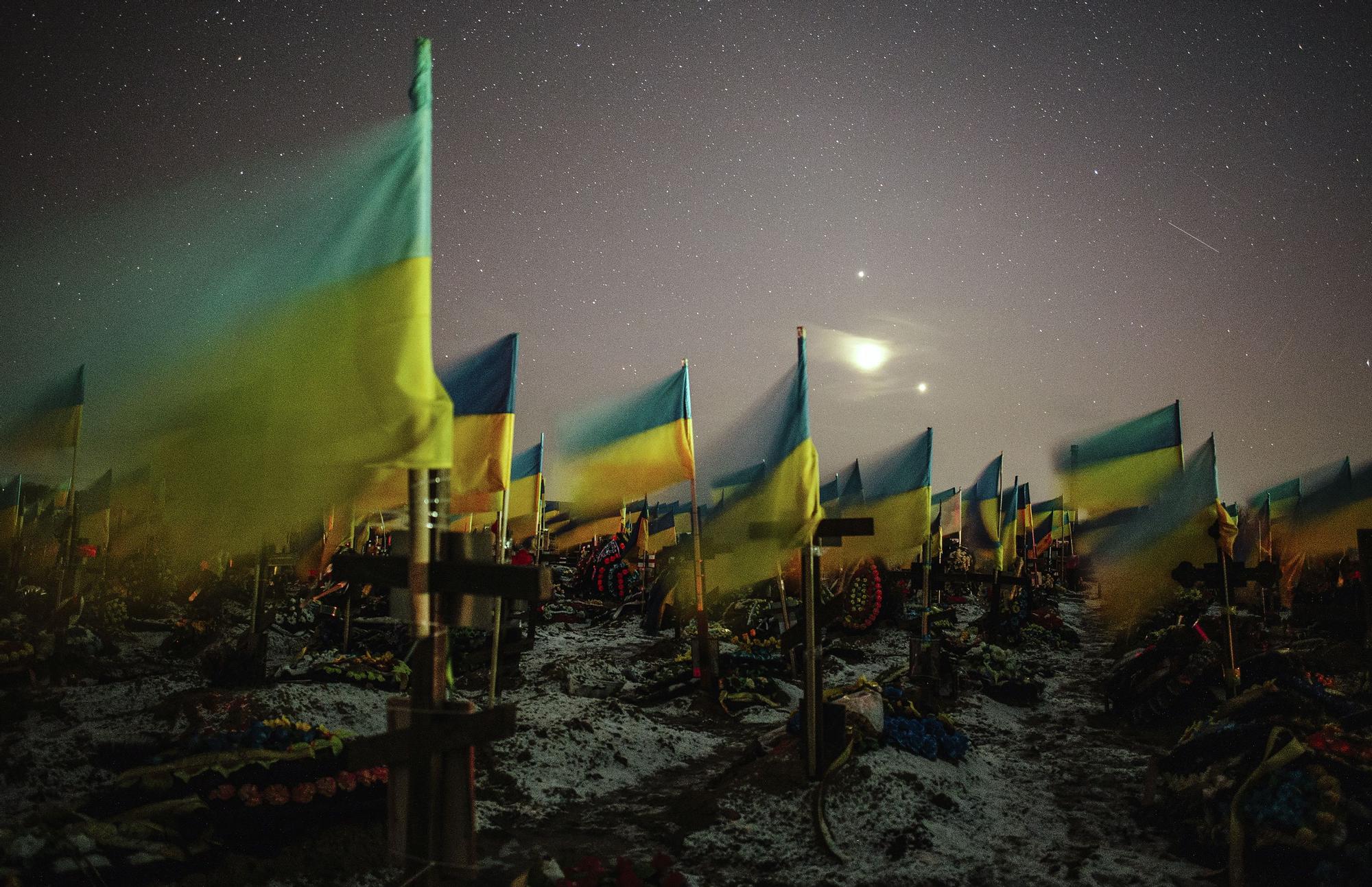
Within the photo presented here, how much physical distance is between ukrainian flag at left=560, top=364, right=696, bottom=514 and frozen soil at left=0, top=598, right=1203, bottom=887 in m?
3.82

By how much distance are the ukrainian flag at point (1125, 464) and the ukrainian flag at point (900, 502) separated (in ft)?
12.0

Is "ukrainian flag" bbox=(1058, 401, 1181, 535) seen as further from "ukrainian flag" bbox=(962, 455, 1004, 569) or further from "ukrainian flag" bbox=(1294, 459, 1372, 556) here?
"ukrainian flag" bbox=(1294, 459, 1372, 556)

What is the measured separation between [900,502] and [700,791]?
11006 mm

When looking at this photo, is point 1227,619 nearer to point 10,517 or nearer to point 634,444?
point 634,444

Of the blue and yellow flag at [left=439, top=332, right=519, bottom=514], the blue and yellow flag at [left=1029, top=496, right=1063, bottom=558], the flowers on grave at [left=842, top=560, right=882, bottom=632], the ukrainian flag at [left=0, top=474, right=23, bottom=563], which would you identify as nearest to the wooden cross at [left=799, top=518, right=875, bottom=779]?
the blue and yellow flag at [left=439, top=332, right=519, bottom=514]

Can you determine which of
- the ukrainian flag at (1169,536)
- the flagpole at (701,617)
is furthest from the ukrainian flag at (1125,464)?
the flagpole at (701,617)

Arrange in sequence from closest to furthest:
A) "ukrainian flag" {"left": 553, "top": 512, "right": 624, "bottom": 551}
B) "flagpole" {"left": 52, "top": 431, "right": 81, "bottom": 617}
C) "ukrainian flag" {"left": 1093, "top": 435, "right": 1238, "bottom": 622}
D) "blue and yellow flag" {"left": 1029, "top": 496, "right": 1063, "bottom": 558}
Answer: "ukrainian flag" {"left": 1093, "top": 435, "right": 1238, "bottom": 622}, "flagpole" {"left": 52, "top": 431, "right": 81, "bottom": 617}, "ukrainian flag" {"left": 553, "top": 512, "right": 624, "bottom": 551}, "blue and yellow flag" {"left": 1029, "top": 496, "right": 1063, "bottom": 558}

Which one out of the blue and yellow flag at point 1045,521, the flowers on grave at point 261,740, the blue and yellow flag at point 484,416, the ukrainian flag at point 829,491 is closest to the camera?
the flowers on grave at point 261,740

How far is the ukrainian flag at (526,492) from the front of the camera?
24.6 metres

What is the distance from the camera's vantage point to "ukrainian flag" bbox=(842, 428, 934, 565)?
59.9 feet

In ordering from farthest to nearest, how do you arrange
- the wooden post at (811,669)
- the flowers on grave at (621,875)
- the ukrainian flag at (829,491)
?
the ukrainian flag at (829,491)
the wooden post at (811,669)
the flowers on grave at (621,875)

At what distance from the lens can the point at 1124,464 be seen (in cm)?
1420

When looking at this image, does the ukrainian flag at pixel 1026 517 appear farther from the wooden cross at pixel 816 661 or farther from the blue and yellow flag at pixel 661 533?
the wooden cross at pixel 816 661

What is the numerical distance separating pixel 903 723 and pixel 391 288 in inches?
340
